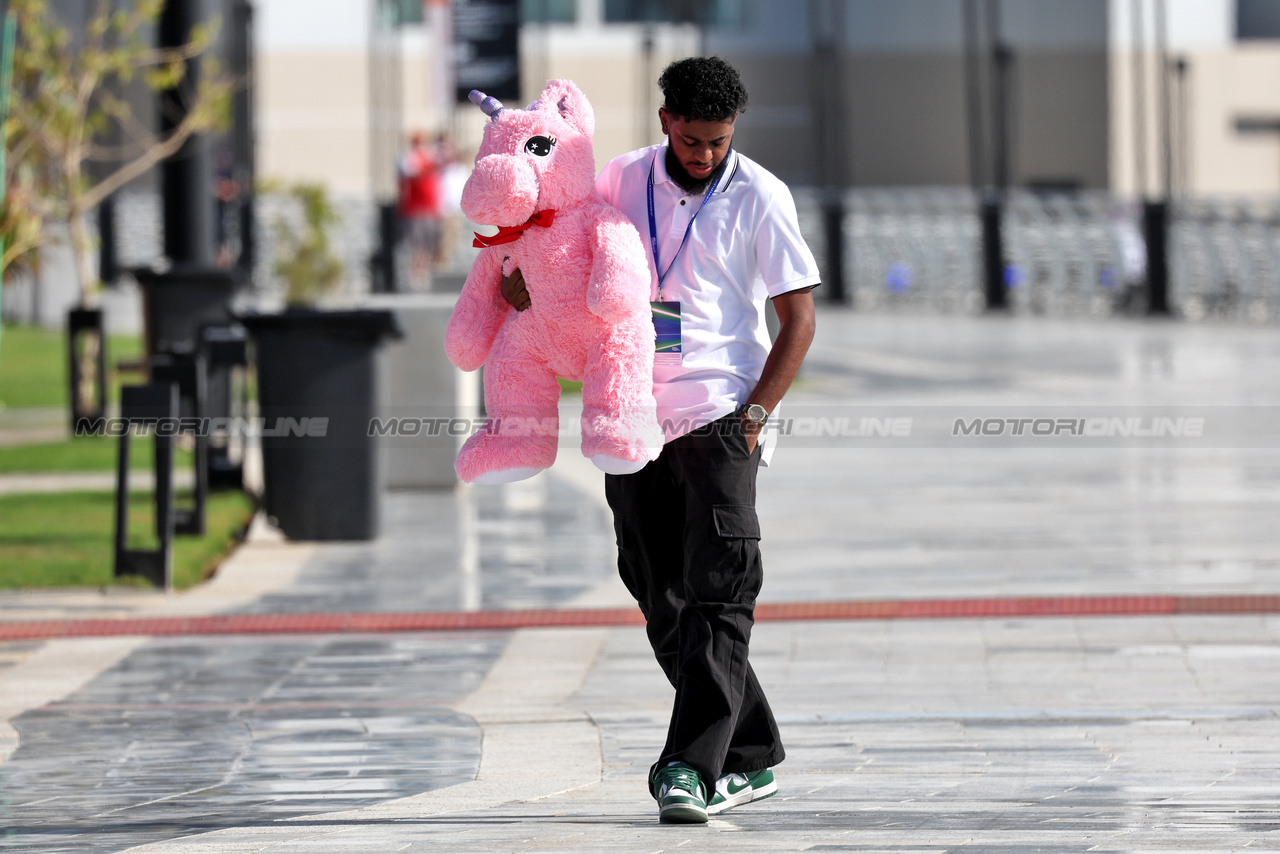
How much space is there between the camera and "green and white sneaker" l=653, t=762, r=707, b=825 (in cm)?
455

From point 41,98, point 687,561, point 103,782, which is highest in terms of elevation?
point 41,98

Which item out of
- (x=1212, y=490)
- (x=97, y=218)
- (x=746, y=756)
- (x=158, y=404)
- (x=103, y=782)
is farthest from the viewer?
(x=97, y=218)

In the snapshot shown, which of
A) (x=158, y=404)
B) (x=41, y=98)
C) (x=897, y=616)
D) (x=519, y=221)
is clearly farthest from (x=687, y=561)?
(x=41, y=98)

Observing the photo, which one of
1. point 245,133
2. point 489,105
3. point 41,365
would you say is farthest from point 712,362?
point 245,133

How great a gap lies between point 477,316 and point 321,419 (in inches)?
195

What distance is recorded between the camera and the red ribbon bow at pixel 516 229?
466 cm

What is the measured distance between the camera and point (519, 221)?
181 inches

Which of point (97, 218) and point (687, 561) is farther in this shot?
point (97, 218)

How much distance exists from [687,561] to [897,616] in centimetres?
304

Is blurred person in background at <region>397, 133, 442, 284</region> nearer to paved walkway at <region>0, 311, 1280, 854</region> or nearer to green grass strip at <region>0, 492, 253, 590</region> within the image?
paved walkway at <region>0, 311, 1280, 854</region>

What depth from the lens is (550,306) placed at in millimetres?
4691

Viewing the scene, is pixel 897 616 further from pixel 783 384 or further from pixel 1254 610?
pixel 783 384

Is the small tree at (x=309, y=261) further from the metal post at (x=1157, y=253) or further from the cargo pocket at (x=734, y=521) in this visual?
the cargo pocket at (x=734, y=521)

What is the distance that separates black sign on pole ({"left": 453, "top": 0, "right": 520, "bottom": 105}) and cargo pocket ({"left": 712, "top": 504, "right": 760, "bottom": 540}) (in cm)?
1877
